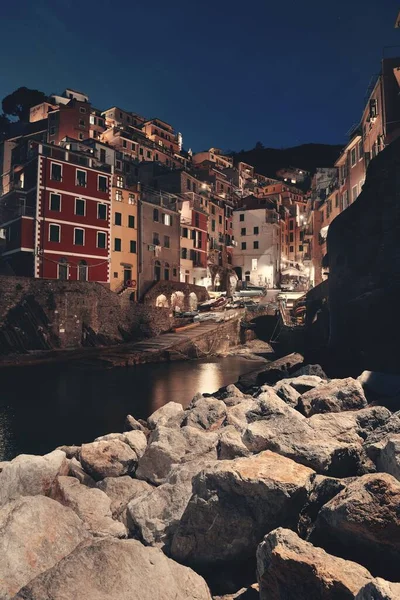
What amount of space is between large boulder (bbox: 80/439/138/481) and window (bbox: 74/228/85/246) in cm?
3681

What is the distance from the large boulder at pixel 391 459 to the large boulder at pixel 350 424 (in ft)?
6.26

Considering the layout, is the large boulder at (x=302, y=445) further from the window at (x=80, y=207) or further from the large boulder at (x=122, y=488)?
the window at (x=80, y=207)

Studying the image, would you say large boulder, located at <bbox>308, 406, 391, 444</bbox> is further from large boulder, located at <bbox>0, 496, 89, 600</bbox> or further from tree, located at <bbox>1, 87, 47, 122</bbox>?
tree, located at <bbox>1, 87, 47, 122</bbox>

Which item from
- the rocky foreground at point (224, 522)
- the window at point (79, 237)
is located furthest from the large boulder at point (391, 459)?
the window at point (79, 237)

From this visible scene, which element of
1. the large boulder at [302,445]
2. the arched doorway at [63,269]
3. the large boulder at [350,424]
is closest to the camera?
the large boulder at [302,445]

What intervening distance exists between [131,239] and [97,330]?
577 inches

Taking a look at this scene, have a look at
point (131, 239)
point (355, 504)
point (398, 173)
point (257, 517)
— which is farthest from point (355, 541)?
point (131, 239)

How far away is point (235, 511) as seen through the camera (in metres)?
4.59

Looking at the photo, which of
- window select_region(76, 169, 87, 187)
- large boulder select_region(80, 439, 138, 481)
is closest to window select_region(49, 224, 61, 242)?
window select_region(76, 169, 87, 187)

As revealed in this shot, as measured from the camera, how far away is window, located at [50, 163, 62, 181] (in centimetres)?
3994

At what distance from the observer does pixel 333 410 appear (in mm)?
9266

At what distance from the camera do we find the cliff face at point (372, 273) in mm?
16047

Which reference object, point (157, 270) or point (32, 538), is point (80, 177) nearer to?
point (157, 270)

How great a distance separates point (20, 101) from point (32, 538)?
377ft
